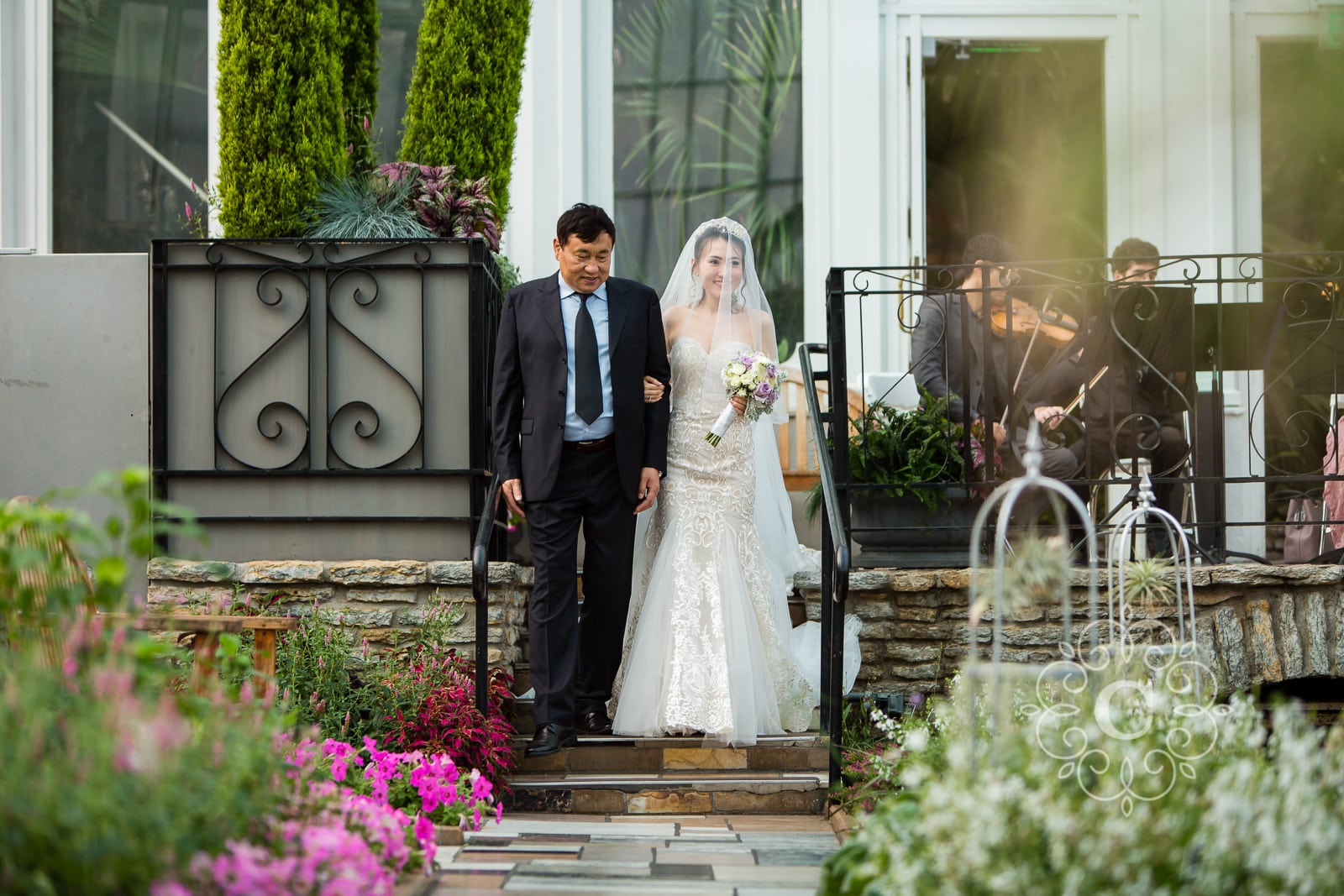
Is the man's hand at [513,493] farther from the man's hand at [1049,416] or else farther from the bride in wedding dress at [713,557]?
the man's hand at [1049,416]

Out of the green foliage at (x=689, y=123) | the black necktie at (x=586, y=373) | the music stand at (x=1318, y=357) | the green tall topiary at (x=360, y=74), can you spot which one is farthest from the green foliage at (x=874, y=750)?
the green foliage at (x=689, y=123)

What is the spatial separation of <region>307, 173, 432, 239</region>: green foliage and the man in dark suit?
0.69 m

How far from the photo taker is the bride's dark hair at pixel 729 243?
4762 mm

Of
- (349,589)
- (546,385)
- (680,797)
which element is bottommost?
(680,797)

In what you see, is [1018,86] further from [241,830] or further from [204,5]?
[241,830]

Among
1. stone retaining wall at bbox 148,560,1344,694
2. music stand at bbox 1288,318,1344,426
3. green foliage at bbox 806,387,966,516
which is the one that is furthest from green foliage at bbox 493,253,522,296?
music stand at bbox 1288,318,1344,426

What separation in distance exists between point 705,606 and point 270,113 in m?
2.36

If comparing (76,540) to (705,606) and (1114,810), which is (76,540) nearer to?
(1114,810)

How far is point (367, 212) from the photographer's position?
471 cm

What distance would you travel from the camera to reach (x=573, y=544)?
13.8 ft

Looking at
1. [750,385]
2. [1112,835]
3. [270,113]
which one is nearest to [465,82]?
[270,113]

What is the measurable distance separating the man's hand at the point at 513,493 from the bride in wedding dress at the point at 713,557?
1.93 feet

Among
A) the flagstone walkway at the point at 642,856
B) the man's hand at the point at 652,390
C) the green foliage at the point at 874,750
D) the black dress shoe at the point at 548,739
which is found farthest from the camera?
the man's hand at the point at 652,390

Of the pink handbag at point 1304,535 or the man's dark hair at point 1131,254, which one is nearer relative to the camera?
the man's dark hair at point 1131,254
